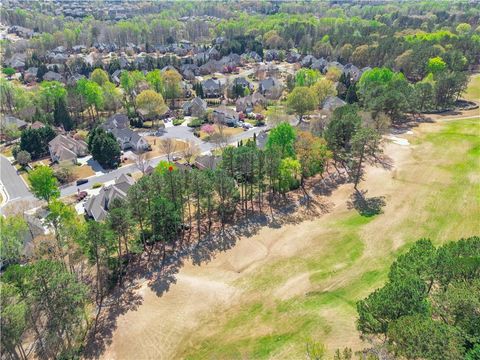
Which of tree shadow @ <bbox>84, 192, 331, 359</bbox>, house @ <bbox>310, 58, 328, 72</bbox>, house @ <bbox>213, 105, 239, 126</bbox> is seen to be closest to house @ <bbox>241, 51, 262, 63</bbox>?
house @ <bbox>310, 58, 328, 72</bbox>

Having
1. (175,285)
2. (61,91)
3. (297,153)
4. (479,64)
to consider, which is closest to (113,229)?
(175,285)

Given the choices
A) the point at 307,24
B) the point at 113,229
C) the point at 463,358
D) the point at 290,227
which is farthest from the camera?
the point at 307,24

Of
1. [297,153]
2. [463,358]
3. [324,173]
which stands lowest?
[324,173]

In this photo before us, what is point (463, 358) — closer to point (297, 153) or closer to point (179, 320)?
point (179, 320)

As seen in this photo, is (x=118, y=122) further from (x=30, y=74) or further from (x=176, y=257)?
(x=30, y=74)

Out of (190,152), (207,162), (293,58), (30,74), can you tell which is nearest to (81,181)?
(190,152)

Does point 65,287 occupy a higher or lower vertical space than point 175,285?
higher
